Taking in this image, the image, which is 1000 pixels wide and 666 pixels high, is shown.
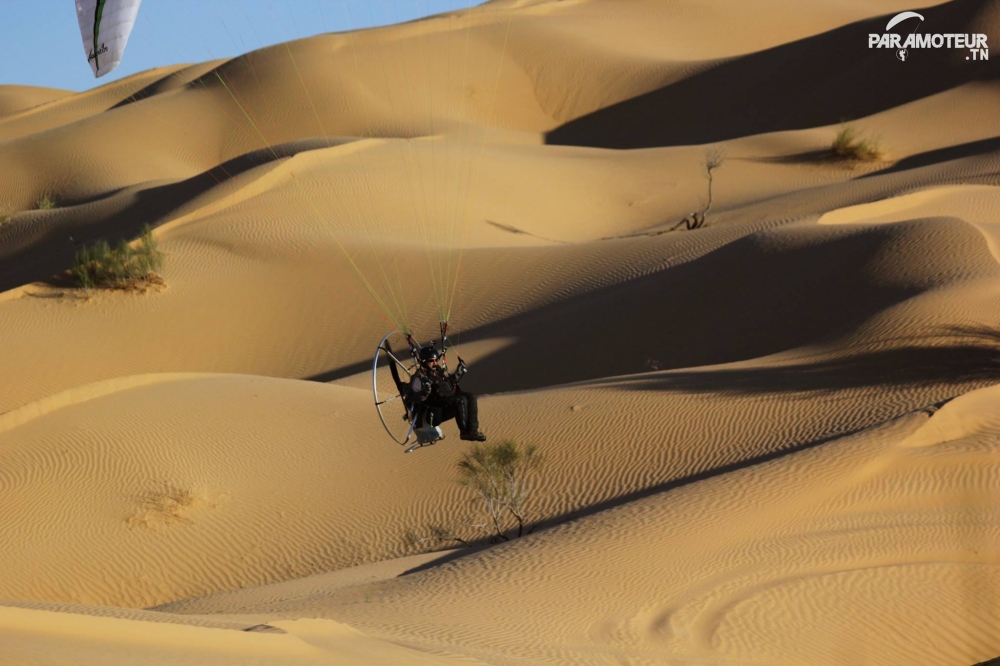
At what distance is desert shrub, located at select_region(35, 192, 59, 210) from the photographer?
40.7 meters

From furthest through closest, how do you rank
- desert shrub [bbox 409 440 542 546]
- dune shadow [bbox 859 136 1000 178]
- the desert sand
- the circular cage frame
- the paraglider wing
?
dune shadow [bbox 859 136 1000 178], desert shrub [bbox 409 440 542 546], the paraglider wing, the desert sand, the circular cage frame

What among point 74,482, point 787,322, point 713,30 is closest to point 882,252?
point 787,322

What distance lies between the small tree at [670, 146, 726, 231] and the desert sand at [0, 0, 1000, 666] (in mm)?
274

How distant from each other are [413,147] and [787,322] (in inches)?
683

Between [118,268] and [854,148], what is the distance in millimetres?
22961

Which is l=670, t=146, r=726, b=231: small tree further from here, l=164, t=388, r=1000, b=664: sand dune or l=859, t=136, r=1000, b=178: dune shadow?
l=164, t=388, r=1000, b=664: sand dune

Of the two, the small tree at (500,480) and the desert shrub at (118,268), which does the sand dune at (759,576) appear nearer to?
the small tree at (500,480)

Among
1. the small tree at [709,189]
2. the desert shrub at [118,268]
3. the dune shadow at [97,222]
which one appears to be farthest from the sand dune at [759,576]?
the dune shadow at [97,222]

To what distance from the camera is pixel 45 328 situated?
22.5 metres

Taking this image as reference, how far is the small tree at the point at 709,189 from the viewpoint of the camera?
92.0 ft

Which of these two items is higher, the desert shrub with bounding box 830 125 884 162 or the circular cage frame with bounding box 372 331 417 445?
the desert shrub with bounding box 830 125 884 162

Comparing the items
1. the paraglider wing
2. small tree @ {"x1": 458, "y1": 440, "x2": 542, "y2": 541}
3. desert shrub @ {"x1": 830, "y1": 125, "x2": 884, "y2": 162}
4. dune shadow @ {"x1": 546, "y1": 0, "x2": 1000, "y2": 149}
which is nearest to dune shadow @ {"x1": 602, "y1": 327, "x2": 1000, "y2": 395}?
small tree @ {"x1": 458, "y1": 440, "x2": 542, "y2": 541}

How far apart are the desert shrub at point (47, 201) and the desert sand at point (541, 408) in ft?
20.6

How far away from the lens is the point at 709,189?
103 feet
